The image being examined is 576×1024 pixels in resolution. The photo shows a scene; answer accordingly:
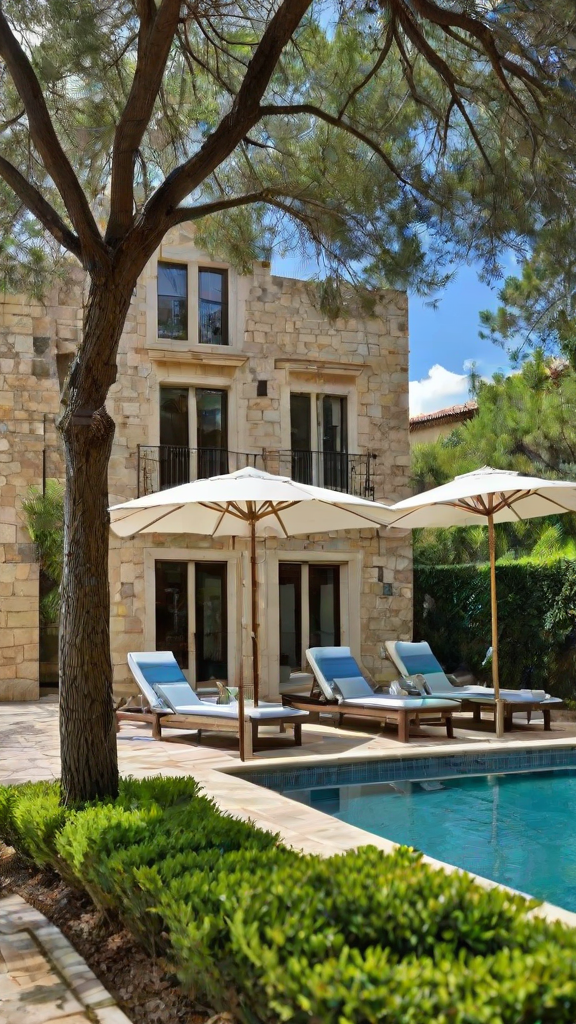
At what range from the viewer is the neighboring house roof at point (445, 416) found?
83.0 feet

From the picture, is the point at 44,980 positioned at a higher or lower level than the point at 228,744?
higher

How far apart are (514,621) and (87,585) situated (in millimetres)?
11105

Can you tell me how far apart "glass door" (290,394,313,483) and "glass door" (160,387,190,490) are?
1.85 meters

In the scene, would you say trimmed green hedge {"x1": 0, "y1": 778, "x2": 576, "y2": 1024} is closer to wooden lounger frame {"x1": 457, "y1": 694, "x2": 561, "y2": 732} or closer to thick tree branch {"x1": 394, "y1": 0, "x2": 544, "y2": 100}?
thick tree branch {"x1": 394, "y1": 0, "x2": 544, "y2": 100}

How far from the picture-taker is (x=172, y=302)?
51.9 feet

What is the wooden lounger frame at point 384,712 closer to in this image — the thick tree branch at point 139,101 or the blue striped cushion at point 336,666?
the blue striped cushion at point 336,666

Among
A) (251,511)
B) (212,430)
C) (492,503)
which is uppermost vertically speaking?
(212,430)

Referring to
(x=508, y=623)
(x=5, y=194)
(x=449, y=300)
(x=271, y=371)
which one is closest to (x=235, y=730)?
(x=449, y=300)

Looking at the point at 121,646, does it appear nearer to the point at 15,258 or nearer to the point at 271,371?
the point at 271,371

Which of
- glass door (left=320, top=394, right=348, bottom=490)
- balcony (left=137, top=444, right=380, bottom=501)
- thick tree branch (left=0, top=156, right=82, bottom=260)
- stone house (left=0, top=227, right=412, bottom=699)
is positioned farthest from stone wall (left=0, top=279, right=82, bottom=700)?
thick tree branch (left=0, top=156, right=82, bottom=260)

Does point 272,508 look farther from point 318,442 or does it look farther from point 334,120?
point 318,442

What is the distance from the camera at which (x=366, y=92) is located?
24.1 ft

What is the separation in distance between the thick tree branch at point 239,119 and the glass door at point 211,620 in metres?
10.3

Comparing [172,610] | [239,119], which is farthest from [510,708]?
[239,119]
